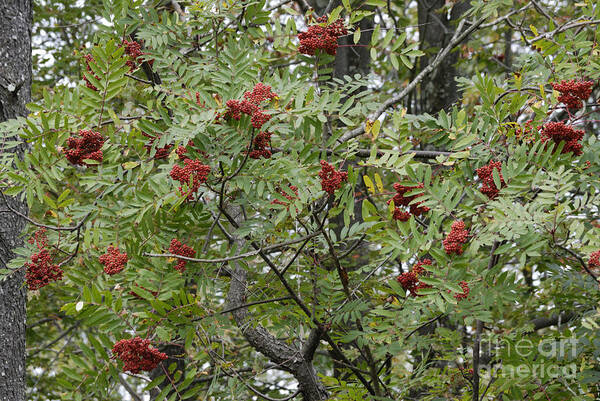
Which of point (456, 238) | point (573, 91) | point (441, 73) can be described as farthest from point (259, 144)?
point (441, 73)

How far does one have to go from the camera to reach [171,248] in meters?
3.13

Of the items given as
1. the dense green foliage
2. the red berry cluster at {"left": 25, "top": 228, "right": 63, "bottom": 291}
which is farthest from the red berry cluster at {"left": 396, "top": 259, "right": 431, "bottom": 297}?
the red berry cluster at {"left": 25, "top": 228, "right": 63, "bottom": 291}

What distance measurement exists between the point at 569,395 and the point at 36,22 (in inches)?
316

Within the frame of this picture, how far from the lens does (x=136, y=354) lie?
8.94 ft

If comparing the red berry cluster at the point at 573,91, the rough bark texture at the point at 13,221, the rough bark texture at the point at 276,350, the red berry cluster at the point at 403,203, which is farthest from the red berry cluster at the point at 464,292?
the rough bark texture at the point at 13,221

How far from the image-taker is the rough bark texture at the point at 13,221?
386 cm

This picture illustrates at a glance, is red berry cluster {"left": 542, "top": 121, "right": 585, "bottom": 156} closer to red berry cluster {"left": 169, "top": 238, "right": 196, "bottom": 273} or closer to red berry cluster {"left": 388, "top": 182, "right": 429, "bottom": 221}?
red berry cluster {"left": 388, "top": 182, "right": 429, "bottom": 221}

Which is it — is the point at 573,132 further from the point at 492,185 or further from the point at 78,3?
the point at 78,3

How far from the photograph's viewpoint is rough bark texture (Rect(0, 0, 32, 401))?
386 cm

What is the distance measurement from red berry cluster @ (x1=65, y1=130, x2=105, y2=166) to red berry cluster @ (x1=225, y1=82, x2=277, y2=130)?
0.75 m

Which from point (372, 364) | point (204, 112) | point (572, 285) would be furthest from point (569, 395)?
point (204, 112)

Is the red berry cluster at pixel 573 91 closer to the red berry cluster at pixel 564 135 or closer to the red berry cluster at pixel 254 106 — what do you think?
the red berry cluster at pixel 564 135

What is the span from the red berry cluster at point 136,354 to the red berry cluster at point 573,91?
235 cm

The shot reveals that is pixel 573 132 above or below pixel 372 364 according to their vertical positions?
above
